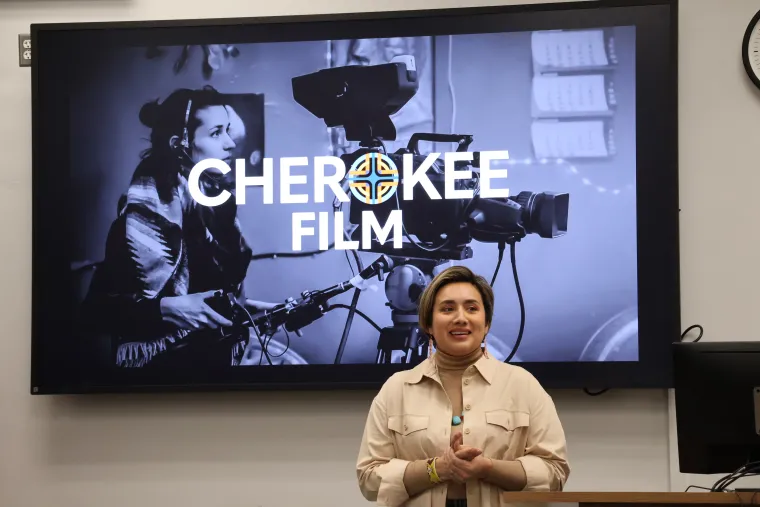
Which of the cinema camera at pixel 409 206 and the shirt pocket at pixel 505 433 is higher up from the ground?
the cinema camera at pixel 409 206

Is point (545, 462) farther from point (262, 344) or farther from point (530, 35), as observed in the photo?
point (530, 35)

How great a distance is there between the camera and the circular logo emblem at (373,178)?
3750 mm

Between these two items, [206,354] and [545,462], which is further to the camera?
[206,354]

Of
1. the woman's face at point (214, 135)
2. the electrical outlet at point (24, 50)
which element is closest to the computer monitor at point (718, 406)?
the woman's face at point (214, 135)

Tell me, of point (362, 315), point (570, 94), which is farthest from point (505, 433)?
point (570, 94)

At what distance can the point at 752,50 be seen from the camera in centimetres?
367

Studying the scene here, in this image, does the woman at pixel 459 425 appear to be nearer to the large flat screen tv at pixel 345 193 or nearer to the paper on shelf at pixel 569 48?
the large flat screen tv at pixel 345 193

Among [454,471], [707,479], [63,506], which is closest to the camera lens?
[454,471]

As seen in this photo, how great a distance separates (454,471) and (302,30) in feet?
6.97

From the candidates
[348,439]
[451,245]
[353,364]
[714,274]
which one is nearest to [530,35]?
[451,245]

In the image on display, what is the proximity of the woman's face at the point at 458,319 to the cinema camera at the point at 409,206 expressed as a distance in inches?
38.5

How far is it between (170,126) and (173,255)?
21.9 inches

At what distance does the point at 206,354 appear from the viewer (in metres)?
3.75

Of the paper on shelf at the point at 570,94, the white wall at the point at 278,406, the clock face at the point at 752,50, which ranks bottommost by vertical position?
the white wall at the point at 278,406
